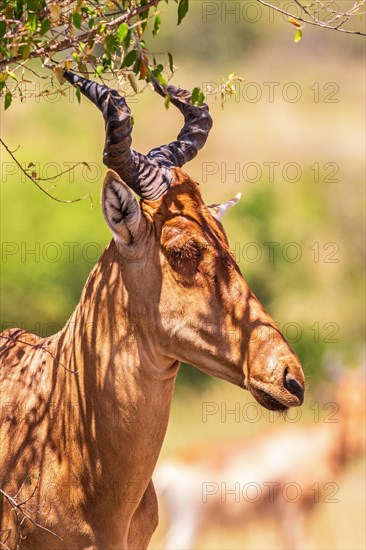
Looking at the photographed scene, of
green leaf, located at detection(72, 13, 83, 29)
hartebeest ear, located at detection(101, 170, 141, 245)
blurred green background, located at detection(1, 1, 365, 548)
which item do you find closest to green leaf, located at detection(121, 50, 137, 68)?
green leaf, located at detection(72, 13, 83, 29)

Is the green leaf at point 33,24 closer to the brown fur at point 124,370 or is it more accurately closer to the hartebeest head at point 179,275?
the hartebeest head at point 179,275

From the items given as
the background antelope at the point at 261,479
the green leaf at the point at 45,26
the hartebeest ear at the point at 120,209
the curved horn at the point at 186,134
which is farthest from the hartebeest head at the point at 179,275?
the background antelope at the point at 261,479

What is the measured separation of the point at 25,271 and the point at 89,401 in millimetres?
12836

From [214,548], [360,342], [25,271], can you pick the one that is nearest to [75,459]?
[214,548]

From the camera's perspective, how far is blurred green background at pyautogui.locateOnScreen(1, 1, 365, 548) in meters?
17.5

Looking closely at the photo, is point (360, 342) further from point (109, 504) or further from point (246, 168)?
point (109, 504)

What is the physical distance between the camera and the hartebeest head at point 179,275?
5.06m

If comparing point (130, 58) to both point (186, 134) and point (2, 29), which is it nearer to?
point (2, 29)

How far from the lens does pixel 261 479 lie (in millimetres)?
12133

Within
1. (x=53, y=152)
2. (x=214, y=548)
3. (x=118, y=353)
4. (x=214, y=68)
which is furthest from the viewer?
(x=214, y=68)

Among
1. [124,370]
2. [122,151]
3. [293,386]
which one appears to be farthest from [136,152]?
[293,386]

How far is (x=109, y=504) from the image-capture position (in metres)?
5.41

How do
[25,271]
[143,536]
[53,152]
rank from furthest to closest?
1. [53,152]
2. [25,271]
3. [143,536]

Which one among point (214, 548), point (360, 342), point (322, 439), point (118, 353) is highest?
point (118, 353)
